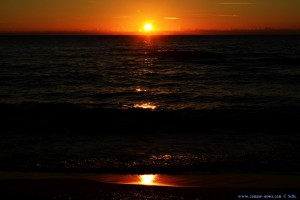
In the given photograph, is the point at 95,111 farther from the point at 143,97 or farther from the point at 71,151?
the point at 71,151

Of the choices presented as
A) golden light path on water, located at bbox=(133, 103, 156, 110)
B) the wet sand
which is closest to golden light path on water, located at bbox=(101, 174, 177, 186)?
the wet sand

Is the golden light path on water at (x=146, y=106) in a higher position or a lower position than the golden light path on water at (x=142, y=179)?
lower

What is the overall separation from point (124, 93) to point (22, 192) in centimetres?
1625

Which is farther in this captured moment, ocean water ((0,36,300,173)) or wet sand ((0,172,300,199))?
ocean water ((0,36,300,173))

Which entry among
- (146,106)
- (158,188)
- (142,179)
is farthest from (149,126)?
(158,188)

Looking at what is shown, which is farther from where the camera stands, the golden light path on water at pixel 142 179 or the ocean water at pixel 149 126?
the ocean water at pixel 149 126

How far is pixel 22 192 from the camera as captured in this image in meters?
6.59

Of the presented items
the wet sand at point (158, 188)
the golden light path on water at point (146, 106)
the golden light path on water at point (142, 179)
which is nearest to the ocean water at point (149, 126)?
the golden light path on water at point (146, 106)

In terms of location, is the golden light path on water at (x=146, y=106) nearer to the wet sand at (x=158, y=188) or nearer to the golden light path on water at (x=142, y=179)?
the golden light path on water at (x=142, y=179)

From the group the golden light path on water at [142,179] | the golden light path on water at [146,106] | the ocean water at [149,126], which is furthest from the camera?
the golden light path on water at [146,106]

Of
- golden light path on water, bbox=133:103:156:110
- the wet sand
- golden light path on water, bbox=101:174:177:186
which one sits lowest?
golden light path on water, bbox=133:103:156:110

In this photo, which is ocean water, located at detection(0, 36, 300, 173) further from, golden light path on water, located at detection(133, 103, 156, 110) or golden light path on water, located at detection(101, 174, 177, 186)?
golden light path on water, located at detection(101, 174, 177, 186)

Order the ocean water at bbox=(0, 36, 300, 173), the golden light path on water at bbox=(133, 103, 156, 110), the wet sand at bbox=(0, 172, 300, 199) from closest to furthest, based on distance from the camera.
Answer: the wet sand at bbox=(0, 172, 300, 199), the ocean water at bbox=(0, 36, 300, 173), the golden light path on water at bbox=(133, 103, 156, 110)

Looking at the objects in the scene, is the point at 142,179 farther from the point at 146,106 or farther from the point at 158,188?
the point at 146,106
